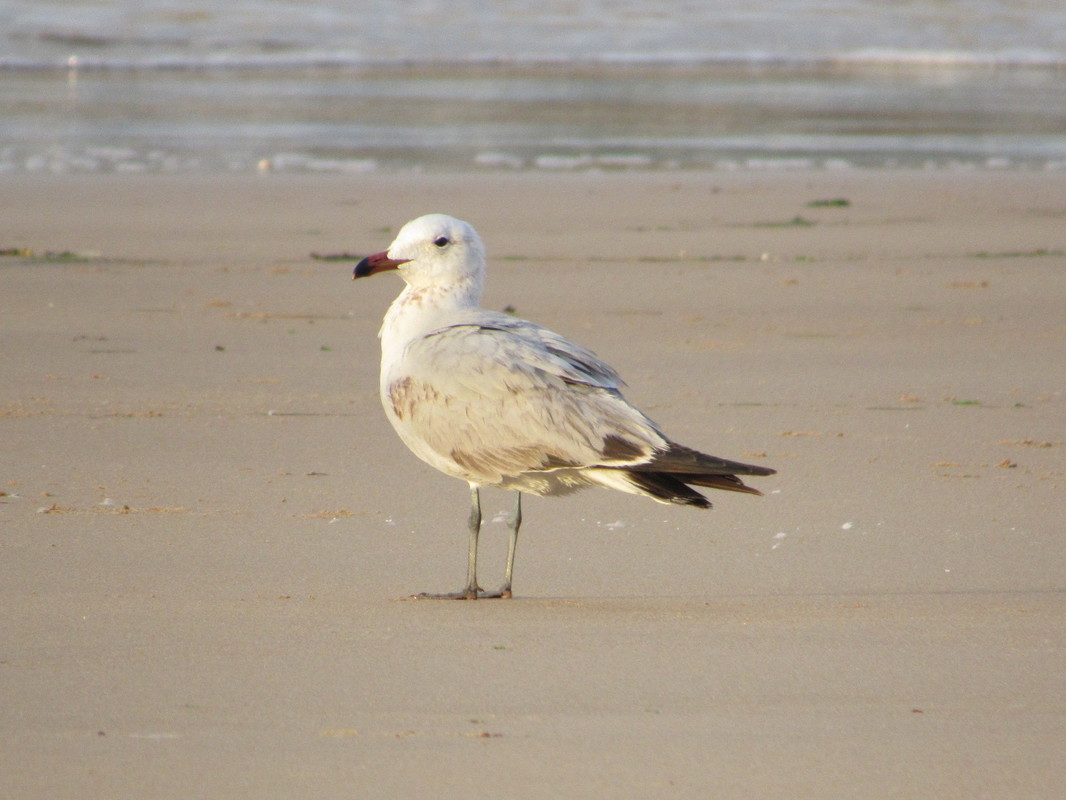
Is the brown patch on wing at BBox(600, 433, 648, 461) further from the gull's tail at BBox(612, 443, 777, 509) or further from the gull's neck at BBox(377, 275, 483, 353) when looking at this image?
the gull's neck at BBox(377, 275, 483, 353)

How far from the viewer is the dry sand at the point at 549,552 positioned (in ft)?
10.1

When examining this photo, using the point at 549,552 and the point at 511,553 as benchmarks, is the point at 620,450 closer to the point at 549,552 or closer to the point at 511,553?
the point at 511,553

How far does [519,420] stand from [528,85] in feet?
64.2

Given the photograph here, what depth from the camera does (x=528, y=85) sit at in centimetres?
2312

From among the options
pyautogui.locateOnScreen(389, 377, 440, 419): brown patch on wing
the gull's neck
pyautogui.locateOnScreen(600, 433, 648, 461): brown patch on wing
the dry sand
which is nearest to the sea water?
the dry sand

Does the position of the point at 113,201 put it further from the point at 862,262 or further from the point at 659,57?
the point at 659,57

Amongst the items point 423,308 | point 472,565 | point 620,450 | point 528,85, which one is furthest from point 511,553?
point 528,85

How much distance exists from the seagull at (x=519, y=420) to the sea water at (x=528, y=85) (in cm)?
1029

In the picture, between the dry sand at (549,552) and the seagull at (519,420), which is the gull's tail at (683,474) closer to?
the seagull at (519,420)

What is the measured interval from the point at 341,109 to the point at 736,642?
55.6 ft

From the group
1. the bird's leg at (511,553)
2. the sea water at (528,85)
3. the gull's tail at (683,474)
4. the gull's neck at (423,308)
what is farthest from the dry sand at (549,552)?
the sea water at (528,85)

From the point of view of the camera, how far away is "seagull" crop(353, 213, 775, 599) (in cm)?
407

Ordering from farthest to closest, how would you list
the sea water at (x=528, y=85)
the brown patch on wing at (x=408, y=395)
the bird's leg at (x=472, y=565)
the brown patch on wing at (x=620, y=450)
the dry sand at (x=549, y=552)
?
the sea water at (x=528, y=85) < the brown patch on wing at (x=408, y=395) < the bird's leg at (x=472, y=565) < the brown patch on wing at (x=620, y=450) < the dry sand at (x=549, y=552)

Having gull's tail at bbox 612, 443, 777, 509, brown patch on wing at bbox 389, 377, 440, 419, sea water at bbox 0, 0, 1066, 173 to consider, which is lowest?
gull's tail at bbox 612, 443, 777, 509
